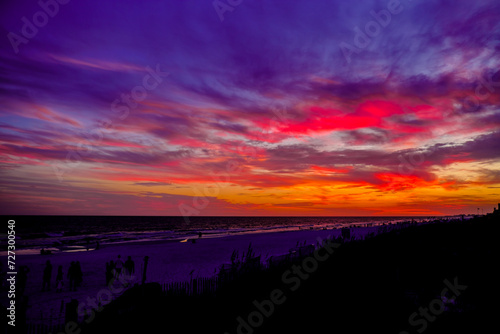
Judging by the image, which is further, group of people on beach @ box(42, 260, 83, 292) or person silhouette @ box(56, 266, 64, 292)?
group of people on beach @ box(42, 260, 83, 292)

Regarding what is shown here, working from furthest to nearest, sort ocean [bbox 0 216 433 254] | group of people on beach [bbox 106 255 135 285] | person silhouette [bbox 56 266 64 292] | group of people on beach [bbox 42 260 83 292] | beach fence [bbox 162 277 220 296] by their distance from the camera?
ocean [bbox 0 216 433 254]
group of people on beach [bbox 106 255 135 285]
group of people on beach [bbox 42 260 83 292]
person silhouette [bbox 56 266 64 292]
beach fence [bbox 162 277 220 296]

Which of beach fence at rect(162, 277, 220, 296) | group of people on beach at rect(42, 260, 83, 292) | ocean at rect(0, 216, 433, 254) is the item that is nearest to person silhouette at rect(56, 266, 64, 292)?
group of people on beach at rect(42, 260, 83, 292)

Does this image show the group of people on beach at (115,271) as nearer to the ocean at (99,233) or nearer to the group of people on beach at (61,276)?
the group of people on beach at (61,276)

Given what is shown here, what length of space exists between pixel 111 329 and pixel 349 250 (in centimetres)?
1964

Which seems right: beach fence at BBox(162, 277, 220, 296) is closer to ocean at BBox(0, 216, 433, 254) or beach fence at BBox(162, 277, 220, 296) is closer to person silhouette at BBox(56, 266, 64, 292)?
person silhouette at BBox(56, 266, 64, 292)

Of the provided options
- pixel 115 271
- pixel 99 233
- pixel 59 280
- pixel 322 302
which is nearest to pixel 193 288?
pixel 322 302

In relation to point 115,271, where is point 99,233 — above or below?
below

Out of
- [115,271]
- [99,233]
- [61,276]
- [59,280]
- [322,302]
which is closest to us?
[322,302]

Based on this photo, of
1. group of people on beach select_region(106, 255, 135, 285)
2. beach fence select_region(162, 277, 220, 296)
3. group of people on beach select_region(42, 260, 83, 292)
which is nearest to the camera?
beach fence select_region(162, 277, 220, 296)

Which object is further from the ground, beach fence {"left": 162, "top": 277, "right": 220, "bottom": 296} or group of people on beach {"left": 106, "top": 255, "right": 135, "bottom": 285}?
beach fence {"left": 162, "top": 277, "right": 220, "bottom": 296}

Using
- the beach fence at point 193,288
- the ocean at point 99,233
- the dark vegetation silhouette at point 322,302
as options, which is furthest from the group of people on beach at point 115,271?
the ocean at point 99,233

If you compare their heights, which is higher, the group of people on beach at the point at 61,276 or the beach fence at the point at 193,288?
the beach fence at the point at 193,288

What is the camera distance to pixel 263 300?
12516mm

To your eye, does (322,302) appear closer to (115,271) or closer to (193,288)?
(193,288)
